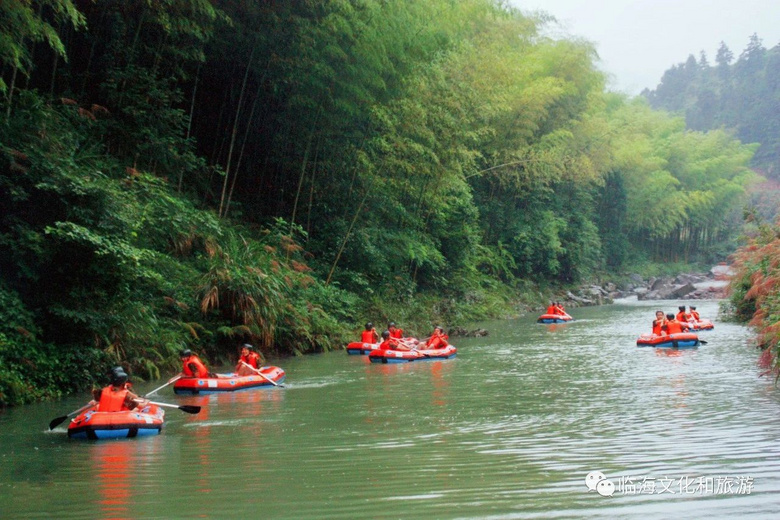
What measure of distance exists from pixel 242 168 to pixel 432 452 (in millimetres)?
15364

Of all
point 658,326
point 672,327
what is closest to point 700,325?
point 658,326

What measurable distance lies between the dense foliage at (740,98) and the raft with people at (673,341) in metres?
56.2

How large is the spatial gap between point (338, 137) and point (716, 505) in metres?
16.3

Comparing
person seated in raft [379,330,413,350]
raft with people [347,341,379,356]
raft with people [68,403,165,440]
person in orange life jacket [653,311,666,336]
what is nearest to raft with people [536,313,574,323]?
person in orange life jacket [653,311,666,336]

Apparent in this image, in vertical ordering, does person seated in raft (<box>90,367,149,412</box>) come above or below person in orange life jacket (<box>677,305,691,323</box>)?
below

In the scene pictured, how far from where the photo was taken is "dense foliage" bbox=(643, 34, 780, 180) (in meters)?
73.9

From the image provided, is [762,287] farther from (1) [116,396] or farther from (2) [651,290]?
(2) [651,290]

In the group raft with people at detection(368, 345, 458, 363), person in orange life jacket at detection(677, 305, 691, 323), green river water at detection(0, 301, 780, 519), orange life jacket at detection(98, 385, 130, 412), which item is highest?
person in orange life jacket at detection(677, 305, 691, 323)

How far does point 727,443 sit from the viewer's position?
7582 millimetres

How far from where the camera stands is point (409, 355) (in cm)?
1748

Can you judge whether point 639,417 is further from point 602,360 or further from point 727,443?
point 602,360

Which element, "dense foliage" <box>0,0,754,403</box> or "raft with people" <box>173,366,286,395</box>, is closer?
"dense foliage" <box>0,0,754,403</box>

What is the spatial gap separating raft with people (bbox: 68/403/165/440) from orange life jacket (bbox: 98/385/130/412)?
0.09 m

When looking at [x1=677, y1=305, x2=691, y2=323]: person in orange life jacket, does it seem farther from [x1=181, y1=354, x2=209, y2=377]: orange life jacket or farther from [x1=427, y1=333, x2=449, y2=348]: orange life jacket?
[x1=181, y1=354, x2=209, y2=377]: orange life jacket
